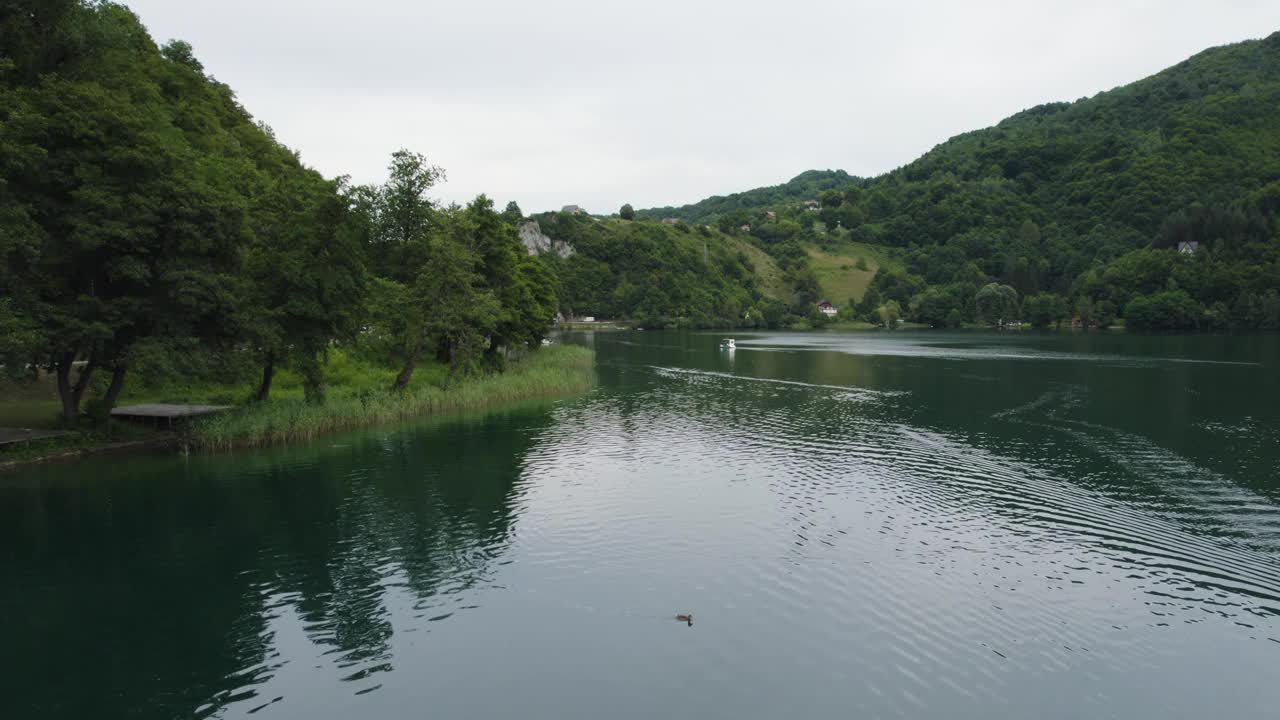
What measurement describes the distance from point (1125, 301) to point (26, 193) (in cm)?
20784

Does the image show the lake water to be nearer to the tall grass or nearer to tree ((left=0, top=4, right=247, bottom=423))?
the tall grass

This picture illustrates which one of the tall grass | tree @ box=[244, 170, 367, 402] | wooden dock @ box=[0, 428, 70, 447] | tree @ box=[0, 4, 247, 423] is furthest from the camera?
tree @ box=[244, 170, 367, 402]

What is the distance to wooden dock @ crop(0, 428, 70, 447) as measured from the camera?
3191 centimetres

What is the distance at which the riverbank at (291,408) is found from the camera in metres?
35.0

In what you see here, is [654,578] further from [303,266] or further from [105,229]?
[303,266]

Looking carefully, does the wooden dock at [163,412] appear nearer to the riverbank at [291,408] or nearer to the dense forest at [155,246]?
the riverbank at [291,408]

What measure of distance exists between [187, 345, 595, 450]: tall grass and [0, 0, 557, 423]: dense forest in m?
2.04

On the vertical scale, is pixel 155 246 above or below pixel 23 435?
above

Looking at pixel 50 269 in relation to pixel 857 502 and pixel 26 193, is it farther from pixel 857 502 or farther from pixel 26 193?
pixel 857 502

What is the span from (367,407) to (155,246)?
613 inches

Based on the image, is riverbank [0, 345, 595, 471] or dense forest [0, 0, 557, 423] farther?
riverbank [0, 345, 595, 471]

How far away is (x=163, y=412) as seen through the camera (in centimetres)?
3719

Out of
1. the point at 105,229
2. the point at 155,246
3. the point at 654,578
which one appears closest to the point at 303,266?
the point at 155,246

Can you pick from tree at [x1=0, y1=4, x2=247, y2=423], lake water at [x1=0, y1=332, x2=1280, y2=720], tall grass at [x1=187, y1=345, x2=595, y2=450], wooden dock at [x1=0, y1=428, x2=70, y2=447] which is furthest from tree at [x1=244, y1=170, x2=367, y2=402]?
wooden dock at [x1=0, y1=428, x2=70, y2=447]
